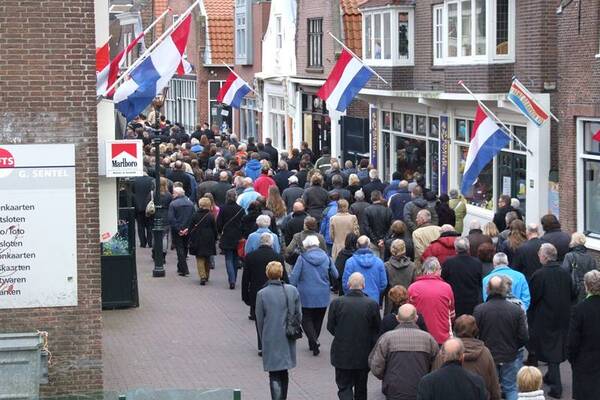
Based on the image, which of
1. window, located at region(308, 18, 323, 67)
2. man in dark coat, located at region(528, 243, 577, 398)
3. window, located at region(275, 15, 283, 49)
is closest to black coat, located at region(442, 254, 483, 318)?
man in dark coat, located at region(528, 243, 577, 398)

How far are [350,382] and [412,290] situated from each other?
1250mm

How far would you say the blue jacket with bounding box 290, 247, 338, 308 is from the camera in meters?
16.6

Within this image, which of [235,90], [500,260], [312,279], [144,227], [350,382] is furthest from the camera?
[235,90]

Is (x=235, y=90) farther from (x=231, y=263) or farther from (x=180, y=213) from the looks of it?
(x=231, y=263)

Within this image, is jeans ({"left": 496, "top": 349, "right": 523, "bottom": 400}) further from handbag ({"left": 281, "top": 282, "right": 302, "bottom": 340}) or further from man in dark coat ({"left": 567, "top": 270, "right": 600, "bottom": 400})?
handbag ({"left": 281, "top": 282, "right": 302, "bottom": 340})

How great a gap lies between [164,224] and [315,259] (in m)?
10.1

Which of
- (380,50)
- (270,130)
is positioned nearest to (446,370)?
(380,50)

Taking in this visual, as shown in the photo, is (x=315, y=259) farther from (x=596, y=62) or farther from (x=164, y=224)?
(x=164, y=224)

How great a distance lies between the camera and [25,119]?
557 inches

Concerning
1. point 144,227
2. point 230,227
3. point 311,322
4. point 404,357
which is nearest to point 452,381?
point 404,357

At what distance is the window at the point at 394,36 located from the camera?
30.2 m

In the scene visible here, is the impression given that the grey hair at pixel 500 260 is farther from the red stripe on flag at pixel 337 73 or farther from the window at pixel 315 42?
the window at pixel 315 42

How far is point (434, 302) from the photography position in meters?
13.7

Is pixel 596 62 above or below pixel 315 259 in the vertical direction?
above
